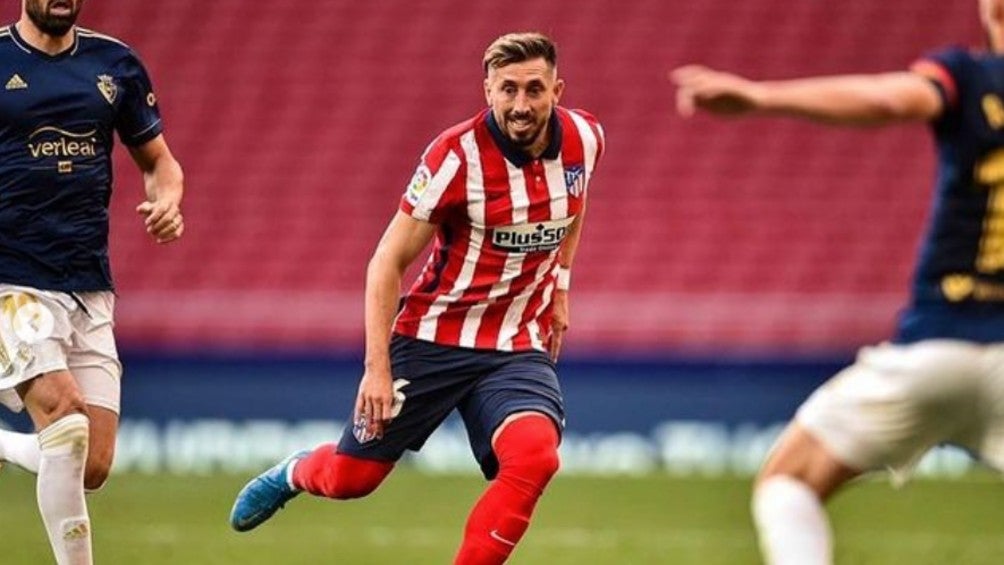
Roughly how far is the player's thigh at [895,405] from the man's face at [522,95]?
204 cm

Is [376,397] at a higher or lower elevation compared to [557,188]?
lower

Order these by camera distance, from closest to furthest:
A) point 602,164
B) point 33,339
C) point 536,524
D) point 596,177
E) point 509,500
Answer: point 509,500 → point 33,339 → point 536,524 → point 596,177 → point 602,164

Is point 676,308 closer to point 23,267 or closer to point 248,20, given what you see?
point 248,20

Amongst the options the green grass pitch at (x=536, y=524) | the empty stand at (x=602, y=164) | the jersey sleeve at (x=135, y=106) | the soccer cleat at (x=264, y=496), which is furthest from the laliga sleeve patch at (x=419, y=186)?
the empty stand at (x=602, y=164)

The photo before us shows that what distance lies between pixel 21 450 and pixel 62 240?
919 millimetres

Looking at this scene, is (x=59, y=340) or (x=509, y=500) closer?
(x=509, y=500)

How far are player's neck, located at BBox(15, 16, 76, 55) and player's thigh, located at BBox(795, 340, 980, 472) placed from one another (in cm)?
327

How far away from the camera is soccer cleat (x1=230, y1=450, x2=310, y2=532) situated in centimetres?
814

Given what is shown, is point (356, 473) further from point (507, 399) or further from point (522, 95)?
point (522, 95)

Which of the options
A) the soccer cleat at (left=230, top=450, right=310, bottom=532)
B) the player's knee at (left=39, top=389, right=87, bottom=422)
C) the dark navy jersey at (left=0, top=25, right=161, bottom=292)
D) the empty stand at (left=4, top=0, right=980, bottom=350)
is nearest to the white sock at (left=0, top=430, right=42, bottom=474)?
the player's knee at (left=39, top=389, right=87, bottom=422)

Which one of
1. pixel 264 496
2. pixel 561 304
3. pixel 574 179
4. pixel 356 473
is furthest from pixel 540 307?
pixel 264 496

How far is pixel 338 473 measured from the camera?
772 centimetres

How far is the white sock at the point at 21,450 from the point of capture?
25.5 feet

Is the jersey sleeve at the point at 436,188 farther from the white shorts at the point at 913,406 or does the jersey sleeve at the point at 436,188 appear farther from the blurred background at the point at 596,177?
the blurred background at the point at 596,177
